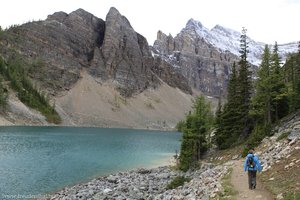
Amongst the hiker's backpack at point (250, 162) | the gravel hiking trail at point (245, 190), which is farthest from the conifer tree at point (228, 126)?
the hiker's backpack at point (250, 162)

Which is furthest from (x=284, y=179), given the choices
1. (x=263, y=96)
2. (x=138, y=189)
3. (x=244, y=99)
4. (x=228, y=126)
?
(x=244, y=99)

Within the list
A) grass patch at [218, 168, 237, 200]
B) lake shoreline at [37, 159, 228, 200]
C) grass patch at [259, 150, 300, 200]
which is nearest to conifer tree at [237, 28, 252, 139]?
lake shoreline at [37, 159, 228, 200]

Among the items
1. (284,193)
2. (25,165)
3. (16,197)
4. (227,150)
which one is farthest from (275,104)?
(25,165)

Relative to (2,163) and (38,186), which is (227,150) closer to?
(38,186)

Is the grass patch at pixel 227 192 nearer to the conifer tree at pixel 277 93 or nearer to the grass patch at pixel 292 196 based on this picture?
the grass patch at pixel 292 196

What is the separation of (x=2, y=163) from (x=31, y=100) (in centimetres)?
15480

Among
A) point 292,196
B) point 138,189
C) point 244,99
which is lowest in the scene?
point 138,189

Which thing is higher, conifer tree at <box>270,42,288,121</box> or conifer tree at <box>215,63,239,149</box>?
conifer tree at <box>270,42,288,121</box>

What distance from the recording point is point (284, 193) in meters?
16.2

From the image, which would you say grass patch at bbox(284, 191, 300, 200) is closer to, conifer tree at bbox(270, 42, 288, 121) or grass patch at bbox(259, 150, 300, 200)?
grass patch at bbox(259, 150, 300, 200)

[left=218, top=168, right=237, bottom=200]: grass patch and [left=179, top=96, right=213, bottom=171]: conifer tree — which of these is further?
[left=179, top=96, right=213, bottom=171]: conifer tree

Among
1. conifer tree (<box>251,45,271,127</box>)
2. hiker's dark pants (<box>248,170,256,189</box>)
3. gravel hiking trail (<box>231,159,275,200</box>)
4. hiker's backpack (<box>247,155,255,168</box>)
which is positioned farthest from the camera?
conifer tree (<box>251,45,271,127</box>)

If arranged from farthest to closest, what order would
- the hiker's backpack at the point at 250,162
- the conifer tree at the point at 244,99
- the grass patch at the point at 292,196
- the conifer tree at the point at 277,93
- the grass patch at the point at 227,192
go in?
the conifer tree at the point at 244,99
the conifer tree at the point at 277,93
the hiker's backpack at the point at 250,162
the grass patch at the point at 227,192
the grass patch at the point at 292,196

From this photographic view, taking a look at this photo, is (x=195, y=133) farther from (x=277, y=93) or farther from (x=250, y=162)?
(x=250, y=162)
